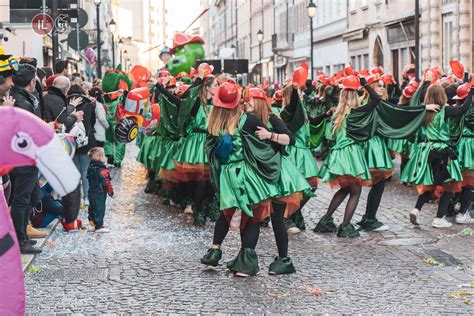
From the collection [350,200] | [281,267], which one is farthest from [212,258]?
[350,200]

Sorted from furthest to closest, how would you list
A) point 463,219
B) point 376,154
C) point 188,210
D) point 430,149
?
point 188,210 < point 463,219 < point 430,149 < point 376,154

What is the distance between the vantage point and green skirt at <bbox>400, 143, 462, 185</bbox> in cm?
1180

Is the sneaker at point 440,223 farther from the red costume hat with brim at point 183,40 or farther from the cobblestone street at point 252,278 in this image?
the red costume hat with brim at point 183,40

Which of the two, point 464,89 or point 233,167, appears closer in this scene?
Answer: point 233,167

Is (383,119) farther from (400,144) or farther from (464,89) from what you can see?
(400,144)

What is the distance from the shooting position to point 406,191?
16.1 m

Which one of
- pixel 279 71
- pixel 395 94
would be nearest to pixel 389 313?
pixel 395 94

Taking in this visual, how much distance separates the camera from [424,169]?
38.9 feet

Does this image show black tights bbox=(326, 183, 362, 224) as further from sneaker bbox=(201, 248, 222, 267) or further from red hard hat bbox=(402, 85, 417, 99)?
red hard hat bbox=(402, 85, 417, 99)

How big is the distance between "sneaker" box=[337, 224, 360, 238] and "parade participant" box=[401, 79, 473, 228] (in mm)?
918

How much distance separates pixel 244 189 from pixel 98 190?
3738 millimetres

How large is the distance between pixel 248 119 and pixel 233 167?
1.47 ft

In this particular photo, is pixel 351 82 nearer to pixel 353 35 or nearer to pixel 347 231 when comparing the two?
pixel 347 231

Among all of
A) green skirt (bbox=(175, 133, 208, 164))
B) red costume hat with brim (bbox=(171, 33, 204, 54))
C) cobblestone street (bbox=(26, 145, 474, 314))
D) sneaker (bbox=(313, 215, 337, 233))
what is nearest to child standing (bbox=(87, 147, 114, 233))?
cobblestone street (bbox=(26, 145, 474, 314))
